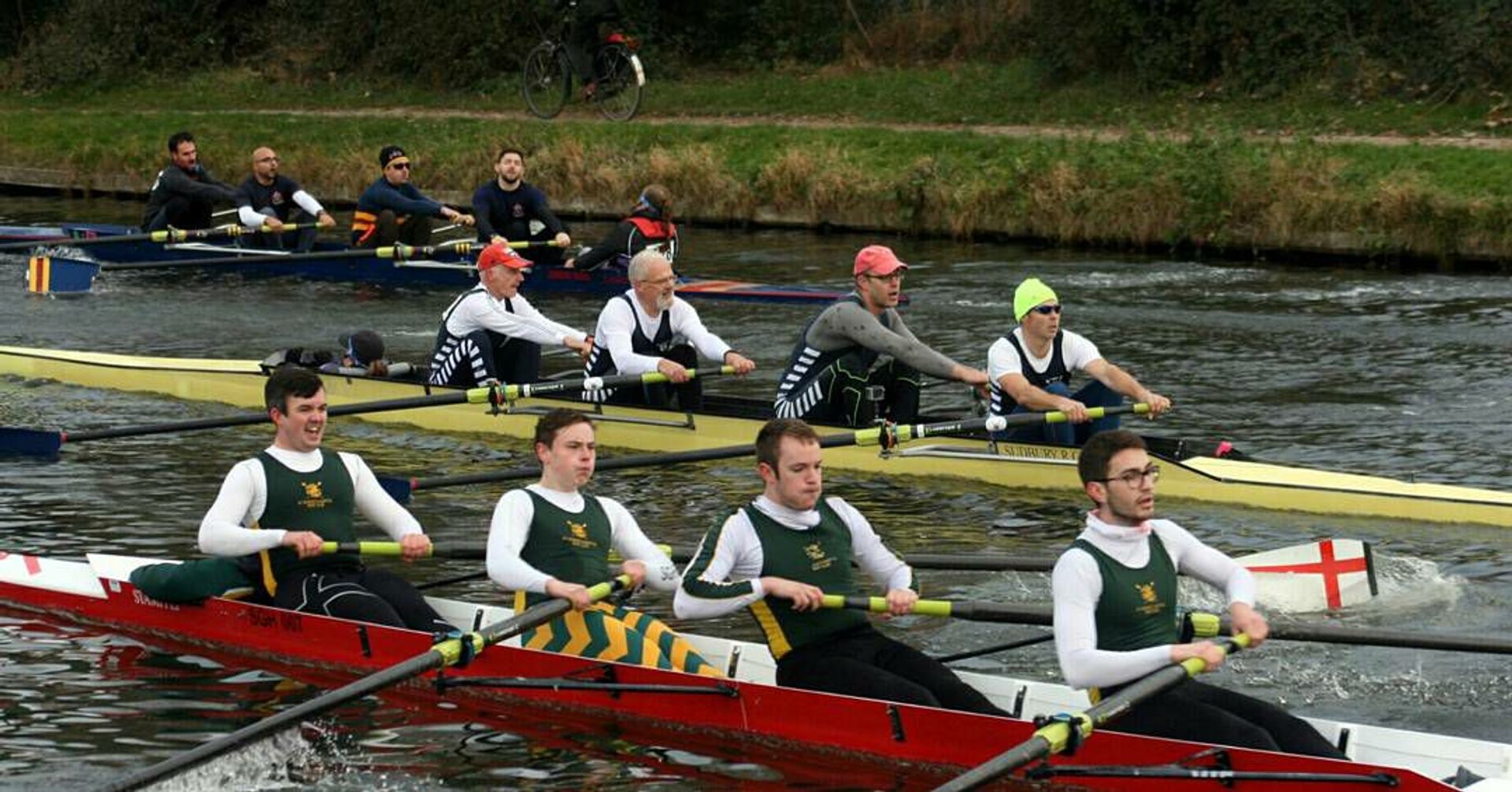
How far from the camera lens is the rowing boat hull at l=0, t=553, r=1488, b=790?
8555 millimetres

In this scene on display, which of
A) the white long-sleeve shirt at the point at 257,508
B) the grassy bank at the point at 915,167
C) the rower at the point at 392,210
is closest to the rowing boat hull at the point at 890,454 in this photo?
the rower at the point at 392,210

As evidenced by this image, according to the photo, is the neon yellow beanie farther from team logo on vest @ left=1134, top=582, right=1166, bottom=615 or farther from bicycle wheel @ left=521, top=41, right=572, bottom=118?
bicycle wheel @ left=521, top=41, right=572, bottom=118

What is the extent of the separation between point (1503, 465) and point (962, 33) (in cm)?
2184

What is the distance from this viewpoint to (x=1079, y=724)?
7.93 metres

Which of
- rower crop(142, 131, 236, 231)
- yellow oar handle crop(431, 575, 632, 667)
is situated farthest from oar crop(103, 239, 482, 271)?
yellow oar handle crop(431, 575, 632, 667)

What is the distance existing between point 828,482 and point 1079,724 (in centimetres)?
726

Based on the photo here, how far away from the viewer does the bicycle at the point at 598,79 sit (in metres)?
34.2

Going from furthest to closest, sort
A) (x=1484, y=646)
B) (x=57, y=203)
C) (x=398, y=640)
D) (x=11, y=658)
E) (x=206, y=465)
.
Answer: (x=57, y=203) < (x=206, y=465) < (x=11, y=658) < (x=398, y=640) < (x=1484, y=646)

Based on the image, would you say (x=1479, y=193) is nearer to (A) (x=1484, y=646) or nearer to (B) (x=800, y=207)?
(B) (x=800, y=207)

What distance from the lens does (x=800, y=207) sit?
92.0 ft

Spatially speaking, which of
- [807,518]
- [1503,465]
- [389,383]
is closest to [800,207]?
[389,383]

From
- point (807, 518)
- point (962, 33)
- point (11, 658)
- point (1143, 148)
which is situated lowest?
point (11, 658)

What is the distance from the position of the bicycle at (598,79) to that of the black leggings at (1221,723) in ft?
85.3

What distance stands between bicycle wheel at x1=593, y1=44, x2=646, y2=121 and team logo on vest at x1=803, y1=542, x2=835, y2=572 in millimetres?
25296
